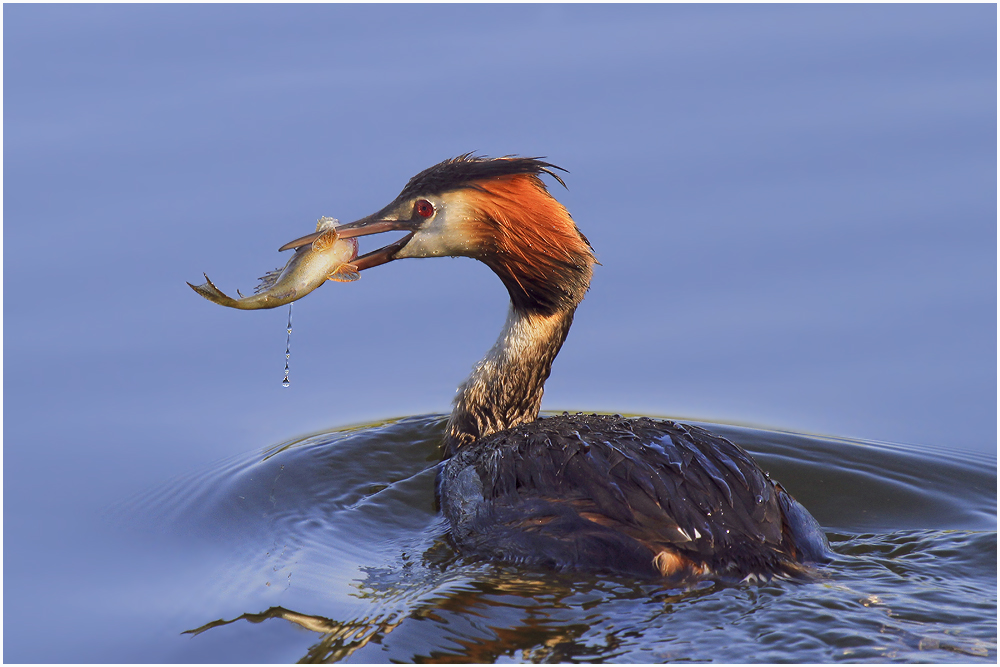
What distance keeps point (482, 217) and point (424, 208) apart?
1.17 ft

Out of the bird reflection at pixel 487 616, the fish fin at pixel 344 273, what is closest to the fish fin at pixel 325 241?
the fish fin at pixel 344 273

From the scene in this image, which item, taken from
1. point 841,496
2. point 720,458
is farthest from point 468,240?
point 841,496

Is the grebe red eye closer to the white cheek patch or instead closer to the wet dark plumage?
the white cheek patch

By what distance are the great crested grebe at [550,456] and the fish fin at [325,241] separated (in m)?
0.04

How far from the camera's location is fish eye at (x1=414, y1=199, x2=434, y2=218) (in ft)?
25.3

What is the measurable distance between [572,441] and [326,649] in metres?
1.84

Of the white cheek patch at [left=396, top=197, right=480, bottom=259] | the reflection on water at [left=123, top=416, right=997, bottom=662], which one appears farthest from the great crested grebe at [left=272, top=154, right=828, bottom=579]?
the reflection on water at [left=123, top=416, right=997, bottom=662]

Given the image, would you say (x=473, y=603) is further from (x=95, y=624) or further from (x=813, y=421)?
(x=813, y=421)

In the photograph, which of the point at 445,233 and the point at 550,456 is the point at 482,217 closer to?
the point at 445,233

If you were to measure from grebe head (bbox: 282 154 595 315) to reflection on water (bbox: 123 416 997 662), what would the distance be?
1477 millimetres

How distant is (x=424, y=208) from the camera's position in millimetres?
7730

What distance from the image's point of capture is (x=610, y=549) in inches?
250

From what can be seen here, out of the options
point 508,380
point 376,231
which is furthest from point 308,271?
point 508,380

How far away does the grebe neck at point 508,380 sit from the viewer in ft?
26.9
